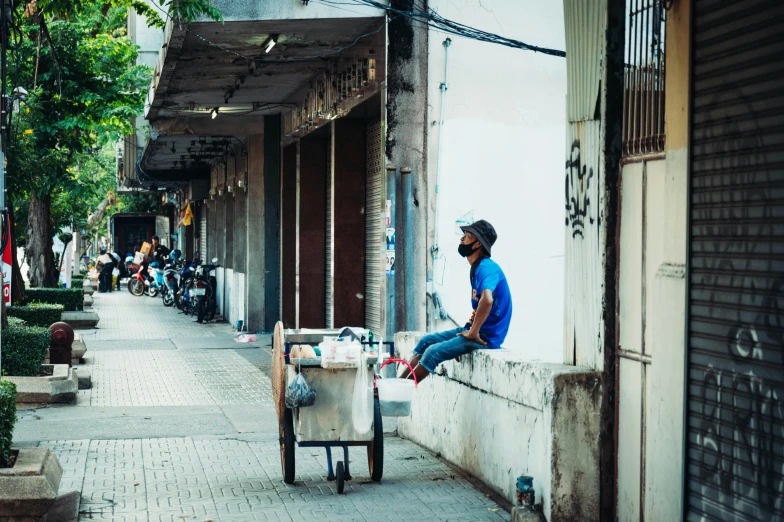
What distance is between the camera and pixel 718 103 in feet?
17.2

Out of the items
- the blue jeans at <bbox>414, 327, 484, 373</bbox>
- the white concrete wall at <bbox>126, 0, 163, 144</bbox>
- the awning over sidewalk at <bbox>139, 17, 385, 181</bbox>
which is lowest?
the blue jeans at <bbox>414, 327, 484, 373</bbox>

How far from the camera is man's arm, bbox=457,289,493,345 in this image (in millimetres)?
7777

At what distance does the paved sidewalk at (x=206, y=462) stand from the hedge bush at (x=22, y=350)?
712mm

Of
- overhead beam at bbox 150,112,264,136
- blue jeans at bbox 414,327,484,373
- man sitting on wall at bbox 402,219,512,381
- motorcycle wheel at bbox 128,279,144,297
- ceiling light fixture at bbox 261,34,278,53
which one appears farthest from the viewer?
motorcycle wheel at bbox 128,279,144,297

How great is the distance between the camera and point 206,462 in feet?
28.3

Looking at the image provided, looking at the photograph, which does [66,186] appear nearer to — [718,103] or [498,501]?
[498,501]

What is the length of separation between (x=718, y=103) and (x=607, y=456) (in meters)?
2.36

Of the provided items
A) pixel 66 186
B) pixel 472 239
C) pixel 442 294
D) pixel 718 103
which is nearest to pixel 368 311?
pixel 442 294

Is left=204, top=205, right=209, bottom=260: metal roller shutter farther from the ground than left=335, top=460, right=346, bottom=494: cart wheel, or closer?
farther from the ground

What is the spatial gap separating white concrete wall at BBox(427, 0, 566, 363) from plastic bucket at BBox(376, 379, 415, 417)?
356 centimetres

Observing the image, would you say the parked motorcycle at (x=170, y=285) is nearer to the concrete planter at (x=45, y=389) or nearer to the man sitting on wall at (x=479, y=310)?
the concrete planter at (x=45, y=389)

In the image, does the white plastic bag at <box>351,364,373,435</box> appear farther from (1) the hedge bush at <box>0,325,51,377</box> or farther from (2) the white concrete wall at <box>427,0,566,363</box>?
(1) the hedge bush at <box>0,325,51,377</box>

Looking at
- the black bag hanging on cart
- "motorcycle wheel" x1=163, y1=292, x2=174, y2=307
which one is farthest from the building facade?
"motorcycle wheel" x1=163, y1=292, x2=174, y2=307

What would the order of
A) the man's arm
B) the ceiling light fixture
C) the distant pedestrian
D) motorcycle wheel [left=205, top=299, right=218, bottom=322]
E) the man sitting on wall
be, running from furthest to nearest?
1. the distant pedestrian
2. motorcycle wheel [left=205, top=299, right=218, bottom=322]
3. the ceiling light fixture
4. the man sitting on wall
5. the man's arm
